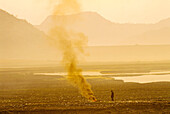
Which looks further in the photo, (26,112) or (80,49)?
(80,49)

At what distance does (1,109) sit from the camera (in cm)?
2545

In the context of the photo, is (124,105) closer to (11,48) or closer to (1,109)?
(1,109)

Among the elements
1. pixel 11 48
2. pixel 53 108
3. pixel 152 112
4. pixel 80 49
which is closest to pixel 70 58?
pixel 80 49

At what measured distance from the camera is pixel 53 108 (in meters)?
25.1

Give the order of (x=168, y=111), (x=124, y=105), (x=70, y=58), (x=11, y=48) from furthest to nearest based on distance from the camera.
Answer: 1. (x=11, y=48)
2. (x=70, y=58)
3. (x=124, y=105)
4. (x=168, y=111)

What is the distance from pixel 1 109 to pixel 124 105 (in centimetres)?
969

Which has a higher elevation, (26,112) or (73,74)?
(73,74)

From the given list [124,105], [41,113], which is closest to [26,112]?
[41,113]

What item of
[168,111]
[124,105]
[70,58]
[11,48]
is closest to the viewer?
[168,111]

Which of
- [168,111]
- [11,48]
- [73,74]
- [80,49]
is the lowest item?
[168,111]

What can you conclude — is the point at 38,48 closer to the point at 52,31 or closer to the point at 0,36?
the point at 0,36

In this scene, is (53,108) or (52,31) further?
(52,31)

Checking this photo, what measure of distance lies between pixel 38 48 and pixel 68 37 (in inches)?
6674

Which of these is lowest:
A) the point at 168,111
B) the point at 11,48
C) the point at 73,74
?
the point at 168,111
